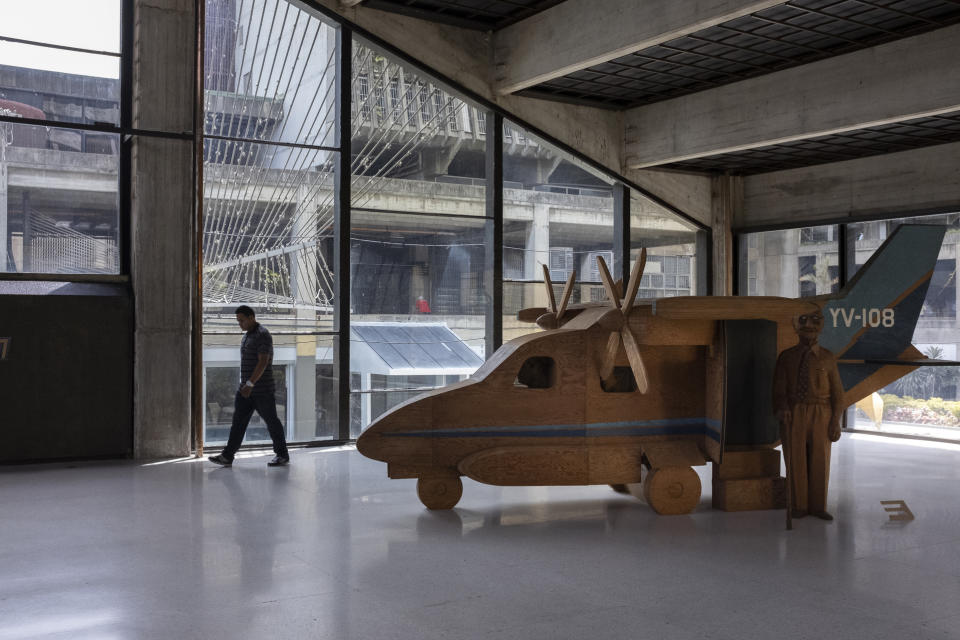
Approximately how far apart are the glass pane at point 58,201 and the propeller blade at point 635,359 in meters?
7.12

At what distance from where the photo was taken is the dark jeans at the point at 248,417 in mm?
11195

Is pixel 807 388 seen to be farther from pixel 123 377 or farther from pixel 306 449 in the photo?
pixel 123 377

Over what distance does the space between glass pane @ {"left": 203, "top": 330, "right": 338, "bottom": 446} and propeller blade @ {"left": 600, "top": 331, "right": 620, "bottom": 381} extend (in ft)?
18.2

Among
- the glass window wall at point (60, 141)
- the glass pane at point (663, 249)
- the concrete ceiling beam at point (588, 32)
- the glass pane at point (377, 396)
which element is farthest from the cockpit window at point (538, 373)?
the glass pane at point (663, 249)

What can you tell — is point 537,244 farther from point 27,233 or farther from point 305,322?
point 27,233

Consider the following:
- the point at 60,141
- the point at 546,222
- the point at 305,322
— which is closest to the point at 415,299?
the point at 305,322

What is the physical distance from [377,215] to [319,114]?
1.67 metres

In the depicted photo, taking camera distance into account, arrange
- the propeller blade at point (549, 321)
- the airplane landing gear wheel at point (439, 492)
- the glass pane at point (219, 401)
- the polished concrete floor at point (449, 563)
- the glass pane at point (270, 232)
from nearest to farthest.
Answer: the polished concrete floor at point (449, 563) → the airplane landing gear wheel at point (439, 492) → the propeller blade at point (549, 321) → the glass pane at point (219, 401) → the glass pane at point (270, 232)

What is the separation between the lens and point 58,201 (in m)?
11.6

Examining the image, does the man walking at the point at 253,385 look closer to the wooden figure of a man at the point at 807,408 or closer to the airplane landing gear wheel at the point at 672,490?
the airplane landing gear wheel at the point at 672,490

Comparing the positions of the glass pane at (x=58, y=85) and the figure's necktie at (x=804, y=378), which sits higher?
the glass pane at (x=58, y=85)

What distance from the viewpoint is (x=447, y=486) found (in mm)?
8672

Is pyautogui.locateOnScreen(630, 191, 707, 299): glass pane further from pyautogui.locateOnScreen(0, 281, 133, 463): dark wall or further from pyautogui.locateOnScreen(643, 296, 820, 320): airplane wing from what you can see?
pyautogui.locateOnScreen(0, 281, 133, 463): dark wall

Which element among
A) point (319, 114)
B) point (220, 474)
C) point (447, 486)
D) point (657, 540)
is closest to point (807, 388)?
point (657, 540)
